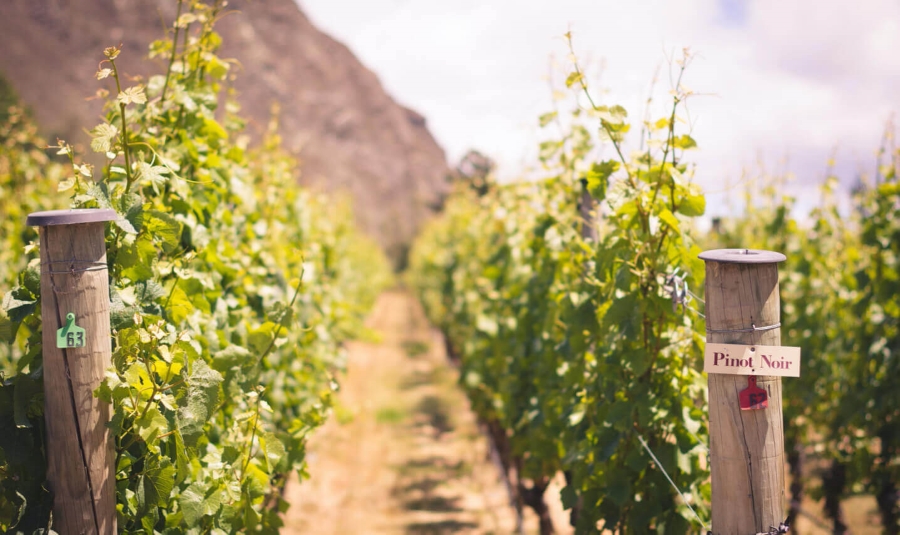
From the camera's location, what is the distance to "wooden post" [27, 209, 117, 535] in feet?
5.17

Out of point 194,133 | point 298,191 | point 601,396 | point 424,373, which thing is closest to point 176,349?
point 194,133

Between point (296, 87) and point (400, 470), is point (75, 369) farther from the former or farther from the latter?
point (296, 87)

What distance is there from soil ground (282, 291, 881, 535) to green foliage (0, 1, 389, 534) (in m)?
1.27

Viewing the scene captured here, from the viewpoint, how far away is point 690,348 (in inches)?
91.7

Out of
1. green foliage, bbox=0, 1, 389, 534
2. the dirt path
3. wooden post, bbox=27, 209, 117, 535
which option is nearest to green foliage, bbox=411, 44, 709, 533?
green foliage, bbox=0, 1, 389, 534

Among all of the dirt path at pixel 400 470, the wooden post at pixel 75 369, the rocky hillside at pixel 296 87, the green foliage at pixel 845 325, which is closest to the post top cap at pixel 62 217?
the wooden post at pixel 75 369

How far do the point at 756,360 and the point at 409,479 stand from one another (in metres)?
6.41

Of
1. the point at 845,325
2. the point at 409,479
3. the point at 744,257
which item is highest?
the point at 744,257

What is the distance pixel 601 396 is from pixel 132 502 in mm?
1829

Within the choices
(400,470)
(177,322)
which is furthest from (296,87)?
(177,322)

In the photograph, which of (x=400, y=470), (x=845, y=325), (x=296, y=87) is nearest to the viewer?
(x=845, y=325)

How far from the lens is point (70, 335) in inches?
61.2

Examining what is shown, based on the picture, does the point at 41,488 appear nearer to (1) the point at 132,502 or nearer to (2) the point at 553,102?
(1) the point at 132,502

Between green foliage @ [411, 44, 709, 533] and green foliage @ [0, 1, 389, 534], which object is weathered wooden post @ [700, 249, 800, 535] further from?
green foliage @ [0, 1, 389, 534]
